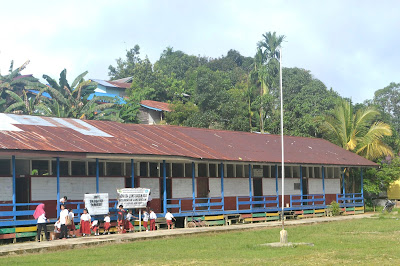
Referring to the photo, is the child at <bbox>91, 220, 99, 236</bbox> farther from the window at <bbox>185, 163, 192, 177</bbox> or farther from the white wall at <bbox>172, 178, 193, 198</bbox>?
the window at <bbox>185, 163, 192, 177</bbox>

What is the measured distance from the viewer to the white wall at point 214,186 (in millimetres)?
31172

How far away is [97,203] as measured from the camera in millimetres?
24703

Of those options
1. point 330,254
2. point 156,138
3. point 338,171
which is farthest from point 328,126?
point 330,254

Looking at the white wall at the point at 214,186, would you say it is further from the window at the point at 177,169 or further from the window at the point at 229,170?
the window at the point at 177,169

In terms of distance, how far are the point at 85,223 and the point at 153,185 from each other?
17.6 ft

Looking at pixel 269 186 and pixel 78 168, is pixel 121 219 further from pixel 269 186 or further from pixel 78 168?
pixel 269 186

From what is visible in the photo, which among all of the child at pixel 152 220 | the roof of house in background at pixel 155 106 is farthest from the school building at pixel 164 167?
the roof of house in background at pixel 155 106

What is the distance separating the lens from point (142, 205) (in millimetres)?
26188

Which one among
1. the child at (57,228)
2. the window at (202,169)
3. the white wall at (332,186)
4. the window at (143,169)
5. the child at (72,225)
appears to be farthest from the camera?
the white wall at (332,186)

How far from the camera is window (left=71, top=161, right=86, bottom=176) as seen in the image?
25625 mm

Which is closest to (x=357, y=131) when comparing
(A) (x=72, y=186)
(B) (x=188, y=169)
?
(B) (x=188, y=169)

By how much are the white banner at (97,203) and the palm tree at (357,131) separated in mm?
22543

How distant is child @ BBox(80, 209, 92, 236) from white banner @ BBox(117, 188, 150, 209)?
1852 mm

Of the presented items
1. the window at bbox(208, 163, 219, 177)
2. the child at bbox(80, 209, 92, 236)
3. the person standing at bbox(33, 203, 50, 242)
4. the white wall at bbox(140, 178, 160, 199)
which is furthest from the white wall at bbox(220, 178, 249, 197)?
the person standing at bbox(33, 203, 50, 242)
